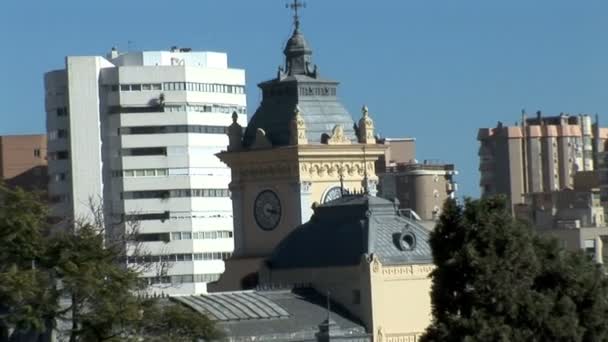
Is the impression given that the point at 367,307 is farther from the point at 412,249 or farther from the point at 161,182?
the point at 161,182

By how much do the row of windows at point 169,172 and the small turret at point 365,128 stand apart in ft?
211

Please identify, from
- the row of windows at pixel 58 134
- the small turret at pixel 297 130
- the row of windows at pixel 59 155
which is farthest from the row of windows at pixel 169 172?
the small turret at pixel 297 130

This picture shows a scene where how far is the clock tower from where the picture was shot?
11044 centimetres

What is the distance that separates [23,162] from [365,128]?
286 ft

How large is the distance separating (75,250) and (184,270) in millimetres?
102259

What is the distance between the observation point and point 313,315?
9738 cm

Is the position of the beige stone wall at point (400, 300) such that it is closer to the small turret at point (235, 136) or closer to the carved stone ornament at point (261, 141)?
the carved stone ornament at point (261, 141)

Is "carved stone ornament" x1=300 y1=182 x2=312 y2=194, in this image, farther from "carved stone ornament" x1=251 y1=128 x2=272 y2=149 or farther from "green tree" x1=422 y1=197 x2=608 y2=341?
"green tree" x1=422 y1=197 x2=608 y2=341

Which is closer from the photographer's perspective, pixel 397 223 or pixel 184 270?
pixel 397 223

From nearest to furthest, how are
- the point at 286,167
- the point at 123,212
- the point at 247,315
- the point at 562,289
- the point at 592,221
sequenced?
the point at 562,289
the point at 247,315
the point at 286,167
the point at 123,212
the point at 592,221

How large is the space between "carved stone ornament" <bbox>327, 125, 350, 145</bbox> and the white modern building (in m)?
64.0

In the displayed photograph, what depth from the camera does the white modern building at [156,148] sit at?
578 feet

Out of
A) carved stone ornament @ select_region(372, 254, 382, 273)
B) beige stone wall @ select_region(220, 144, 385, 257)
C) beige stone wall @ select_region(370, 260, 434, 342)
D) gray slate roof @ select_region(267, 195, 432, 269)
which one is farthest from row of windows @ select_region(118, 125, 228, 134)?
carved stone ornament @ select_region(372, 254, 382, 273)

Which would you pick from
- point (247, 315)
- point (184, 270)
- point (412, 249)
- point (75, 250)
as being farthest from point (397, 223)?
point (184, 270)
